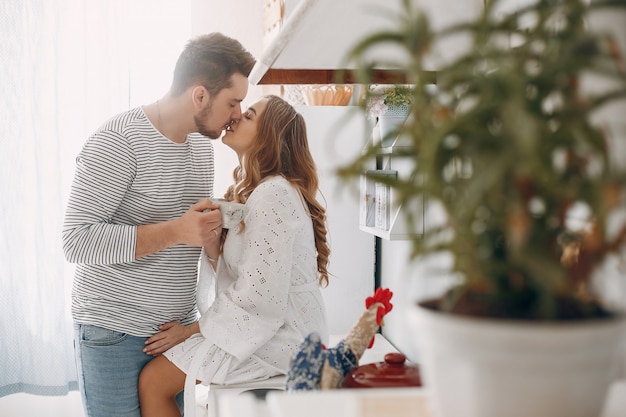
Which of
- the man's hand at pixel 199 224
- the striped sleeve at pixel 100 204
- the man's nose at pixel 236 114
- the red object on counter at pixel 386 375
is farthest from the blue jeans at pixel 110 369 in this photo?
the red object on counter at pixel 386 375

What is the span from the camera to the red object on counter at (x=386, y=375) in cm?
75

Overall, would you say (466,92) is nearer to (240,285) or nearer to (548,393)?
(548,393)

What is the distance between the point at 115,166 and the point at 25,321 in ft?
5.49

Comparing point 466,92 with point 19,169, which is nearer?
point 466,92

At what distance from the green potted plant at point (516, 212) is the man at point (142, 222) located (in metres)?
1.35

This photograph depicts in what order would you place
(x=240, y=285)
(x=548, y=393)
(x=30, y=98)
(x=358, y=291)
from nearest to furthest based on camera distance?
(x=548, y=393), (x=240, y=285), (x=358, y=291), (x=30, y=98)

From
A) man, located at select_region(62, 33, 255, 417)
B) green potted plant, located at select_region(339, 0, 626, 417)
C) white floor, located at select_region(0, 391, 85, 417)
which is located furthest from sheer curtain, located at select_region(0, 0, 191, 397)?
green potted plant, located at select_region(339, 0, 626, 417)

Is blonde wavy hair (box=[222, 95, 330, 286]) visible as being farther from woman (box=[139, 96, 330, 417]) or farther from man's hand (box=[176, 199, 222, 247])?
man's hand (box=[176, 199, 222, 247])

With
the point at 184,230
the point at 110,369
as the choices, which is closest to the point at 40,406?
the point at 110,369

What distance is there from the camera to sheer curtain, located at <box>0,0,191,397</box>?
305cm

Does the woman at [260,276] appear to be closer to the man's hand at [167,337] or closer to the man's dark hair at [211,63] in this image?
the man's hand at [167,337]

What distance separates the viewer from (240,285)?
1745 millimetres

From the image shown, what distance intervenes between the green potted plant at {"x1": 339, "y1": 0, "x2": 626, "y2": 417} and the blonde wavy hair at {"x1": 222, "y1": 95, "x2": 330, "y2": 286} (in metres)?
1.48

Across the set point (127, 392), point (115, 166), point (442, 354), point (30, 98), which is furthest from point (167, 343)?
point (30, 98)
